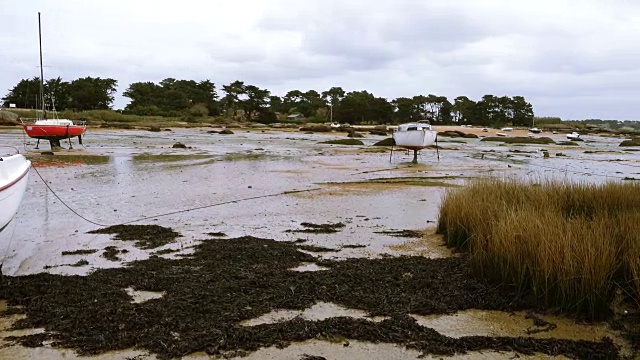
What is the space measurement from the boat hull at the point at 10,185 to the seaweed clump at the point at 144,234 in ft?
4.95

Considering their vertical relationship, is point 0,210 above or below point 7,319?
above

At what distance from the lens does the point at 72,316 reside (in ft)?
16.2

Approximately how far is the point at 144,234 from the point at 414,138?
18.0 metres

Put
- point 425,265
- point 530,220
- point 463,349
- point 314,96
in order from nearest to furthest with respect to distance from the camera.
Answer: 1. point 463,349
2. point 530,220
3. point 425,265
4. point 314,96

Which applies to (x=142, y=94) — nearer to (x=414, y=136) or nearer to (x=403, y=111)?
(x=403, y=111)

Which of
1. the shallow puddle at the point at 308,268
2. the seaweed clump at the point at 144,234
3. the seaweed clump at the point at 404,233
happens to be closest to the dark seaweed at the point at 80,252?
the seaweed clump at the point at 144,234

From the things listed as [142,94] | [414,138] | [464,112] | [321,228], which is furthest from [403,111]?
[321,228]

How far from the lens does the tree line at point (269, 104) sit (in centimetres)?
9162

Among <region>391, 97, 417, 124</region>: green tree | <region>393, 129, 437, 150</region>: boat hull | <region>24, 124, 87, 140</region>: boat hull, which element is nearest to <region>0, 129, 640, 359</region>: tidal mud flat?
<region>393, 129, 437, 150</region>: boat hull

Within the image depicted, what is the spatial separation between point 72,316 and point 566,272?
4600 millimetres

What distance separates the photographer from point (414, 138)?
81.5 feet

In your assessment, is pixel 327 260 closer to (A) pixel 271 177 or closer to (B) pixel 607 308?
(B) pixel 607 308

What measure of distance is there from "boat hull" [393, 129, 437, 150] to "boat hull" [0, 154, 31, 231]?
61.8 feet

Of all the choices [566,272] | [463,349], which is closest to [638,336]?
[566,272]
